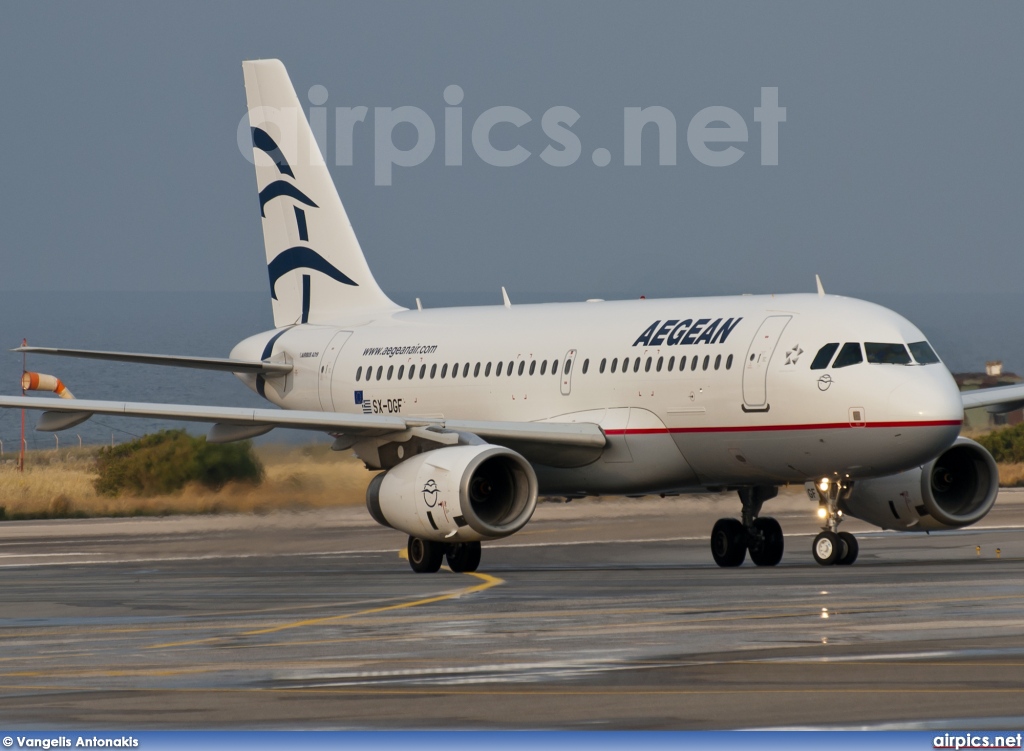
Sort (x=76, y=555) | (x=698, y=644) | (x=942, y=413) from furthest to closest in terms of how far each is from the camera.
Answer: (x=76, y=555) < (x=942, y=413) < (x=698, y=644)

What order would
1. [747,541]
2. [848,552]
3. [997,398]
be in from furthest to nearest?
[997,398] → [747,541] → [848,552]

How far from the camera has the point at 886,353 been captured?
25.2 metres

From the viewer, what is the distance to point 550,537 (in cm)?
3512

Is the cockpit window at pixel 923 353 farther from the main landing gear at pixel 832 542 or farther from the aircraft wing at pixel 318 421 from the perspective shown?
the aircraft wing at pixel 318 421

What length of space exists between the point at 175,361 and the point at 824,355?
441 inches

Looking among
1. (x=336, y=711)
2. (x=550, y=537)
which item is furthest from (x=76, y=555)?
(x=336, y=711)

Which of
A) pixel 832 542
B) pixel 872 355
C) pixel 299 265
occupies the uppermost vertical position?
pixel 299 265

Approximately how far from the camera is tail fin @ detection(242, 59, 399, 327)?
35.7 metres

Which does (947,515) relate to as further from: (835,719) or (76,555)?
(835,719)

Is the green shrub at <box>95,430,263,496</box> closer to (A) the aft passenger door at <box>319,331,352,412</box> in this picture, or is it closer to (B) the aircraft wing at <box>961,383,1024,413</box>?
(A) the aft passenger door at <box>319,331,352,412</box>

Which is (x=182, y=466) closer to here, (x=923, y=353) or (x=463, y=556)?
(x=463, y=556)

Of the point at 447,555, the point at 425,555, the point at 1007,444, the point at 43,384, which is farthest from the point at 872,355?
the point at 1007,444

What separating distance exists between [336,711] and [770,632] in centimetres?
556

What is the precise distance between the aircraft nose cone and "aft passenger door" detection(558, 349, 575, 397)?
5.77m
